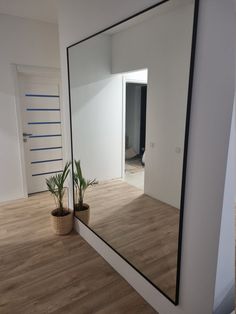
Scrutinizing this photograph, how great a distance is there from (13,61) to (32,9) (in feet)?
2.37

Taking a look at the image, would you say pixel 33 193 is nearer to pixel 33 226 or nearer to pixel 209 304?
pixel 33 226

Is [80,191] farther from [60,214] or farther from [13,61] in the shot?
[13,61]

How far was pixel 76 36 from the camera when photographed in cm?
218

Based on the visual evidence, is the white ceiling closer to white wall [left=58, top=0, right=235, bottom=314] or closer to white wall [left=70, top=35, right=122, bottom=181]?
white wall [left=70, top=35, right=122, bottom=181]

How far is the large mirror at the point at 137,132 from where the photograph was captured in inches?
52.4

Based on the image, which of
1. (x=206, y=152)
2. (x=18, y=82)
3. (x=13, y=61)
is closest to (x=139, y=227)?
(x=206, y=152)

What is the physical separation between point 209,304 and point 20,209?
276 cm

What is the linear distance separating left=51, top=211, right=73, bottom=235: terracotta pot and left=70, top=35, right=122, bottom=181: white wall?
52cm

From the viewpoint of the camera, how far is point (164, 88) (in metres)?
1.44

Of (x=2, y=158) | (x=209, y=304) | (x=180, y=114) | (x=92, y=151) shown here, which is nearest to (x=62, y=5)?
(x=92, y=151)

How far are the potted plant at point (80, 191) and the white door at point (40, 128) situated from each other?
1.42 m

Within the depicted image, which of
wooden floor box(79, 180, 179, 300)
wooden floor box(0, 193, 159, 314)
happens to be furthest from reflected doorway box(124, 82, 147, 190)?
wooden floor box(0, 193, 159, 314)

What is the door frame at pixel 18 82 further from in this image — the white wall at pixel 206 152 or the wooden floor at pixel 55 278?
the white wall at pixel 206 152

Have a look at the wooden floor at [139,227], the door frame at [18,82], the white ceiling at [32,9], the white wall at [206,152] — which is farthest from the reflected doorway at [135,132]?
the door frame at [18,82]
